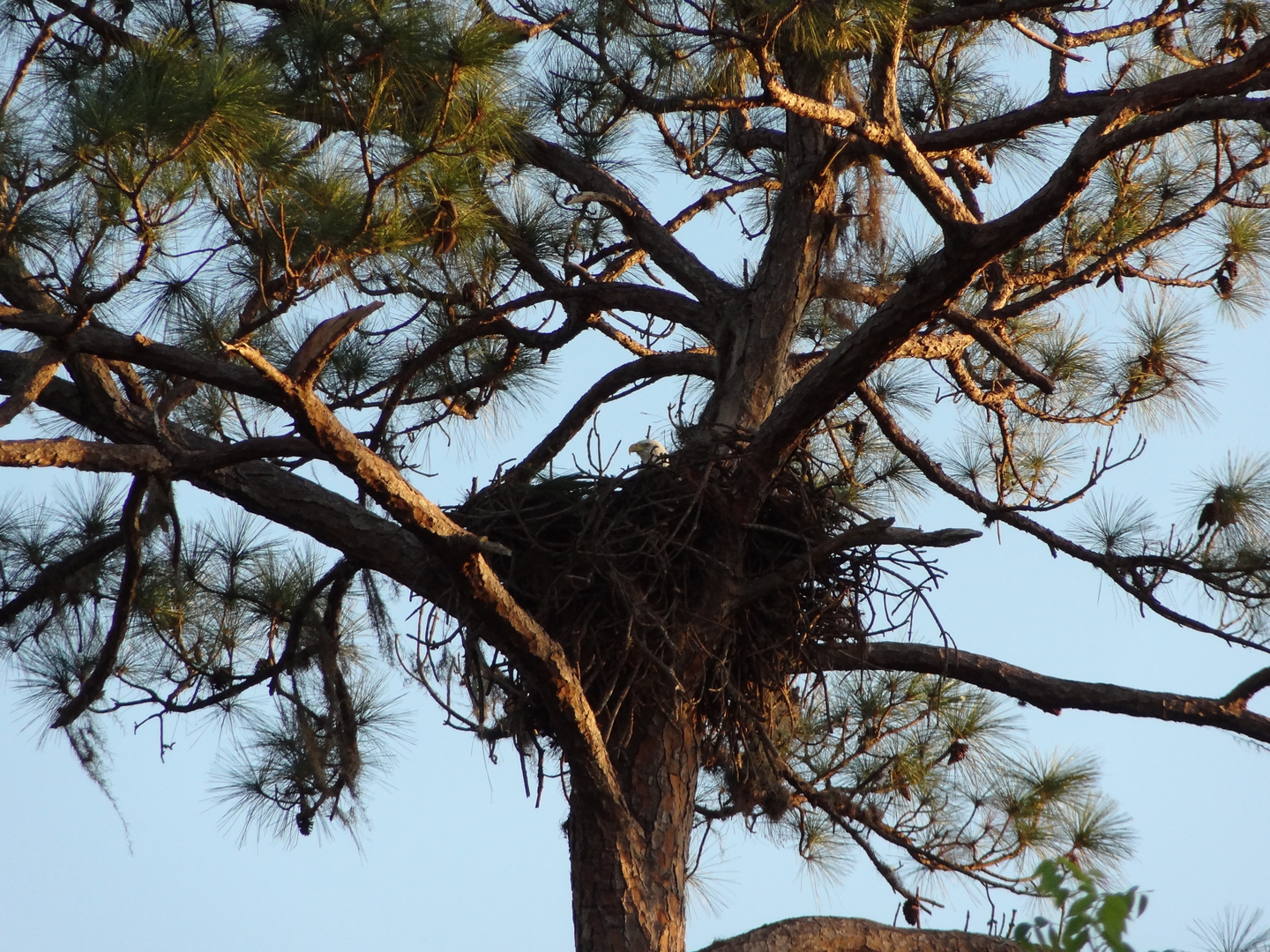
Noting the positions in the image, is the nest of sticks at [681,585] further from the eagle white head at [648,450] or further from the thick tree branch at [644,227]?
the thick tree branch at [644,227]

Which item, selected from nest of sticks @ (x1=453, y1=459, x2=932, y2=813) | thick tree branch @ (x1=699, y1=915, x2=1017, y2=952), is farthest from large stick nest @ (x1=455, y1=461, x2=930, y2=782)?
thick tree branch @ (x1=699, y1=915, x2=1017, y2=952)

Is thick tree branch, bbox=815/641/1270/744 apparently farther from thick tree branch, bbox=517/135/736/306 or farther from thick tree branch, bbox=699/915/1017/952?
thick tree branch, bbox=517/135/736/306

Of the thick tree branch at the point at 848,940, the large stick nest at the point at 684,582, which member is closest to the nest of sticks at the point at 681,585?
the large stick nest at the point at 684,582

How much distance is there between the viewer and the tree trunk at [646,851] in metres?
3.05

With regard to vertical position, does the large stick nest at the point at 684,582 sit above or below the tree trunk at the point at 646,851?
above

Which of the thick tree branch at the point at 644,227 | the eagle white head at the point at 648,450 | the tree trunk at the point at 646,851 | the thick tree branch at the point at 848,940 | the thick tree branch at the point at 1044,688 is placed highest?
the thick tree branch at the point at 644,227

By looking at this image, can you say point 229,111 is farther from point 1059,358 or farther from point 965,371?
point 1059,358

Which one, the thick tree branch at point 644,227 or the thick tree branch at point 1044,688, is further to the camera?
the thick tree branch at point 644,227

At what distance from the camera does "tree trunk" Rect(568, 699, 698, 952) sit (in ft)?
10.0

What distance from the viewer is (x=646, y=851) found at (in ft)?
10.3

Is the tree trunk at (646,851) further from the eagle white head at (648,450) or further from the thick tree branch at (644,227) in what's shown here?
the thick tree branch at (644,227)

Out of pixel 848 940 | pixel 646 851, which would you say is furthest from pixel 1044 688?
pixel 646 851

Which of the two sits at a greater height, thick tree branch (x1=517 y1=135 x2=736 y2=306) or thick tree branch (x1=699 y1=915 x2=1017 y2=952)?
thick tree branch (x1=517 y1=135 x2=736 y2=306)

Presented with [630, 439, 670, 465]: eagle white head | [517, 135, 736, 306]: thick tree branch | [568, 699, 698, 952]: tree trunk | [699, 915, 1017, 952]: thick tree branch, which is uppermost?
[517, 135, 736, 306]: thick tree branch
